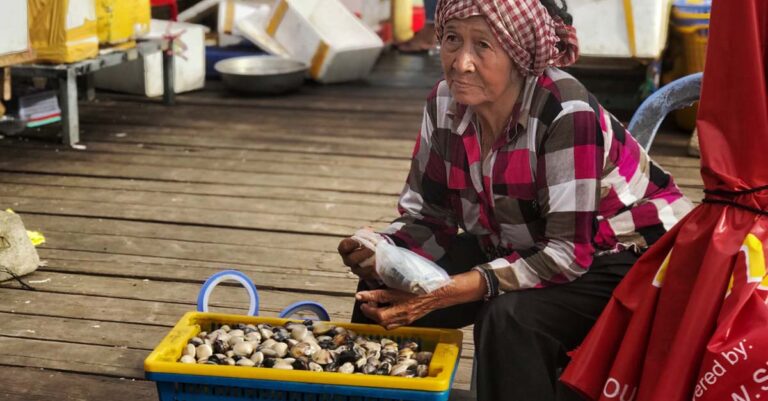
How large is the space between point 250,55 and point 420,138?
4.91m

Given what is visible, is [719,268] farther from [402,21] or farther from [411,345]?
[402,21]

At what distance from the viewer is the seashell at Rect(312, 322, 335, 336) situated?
1990 mm

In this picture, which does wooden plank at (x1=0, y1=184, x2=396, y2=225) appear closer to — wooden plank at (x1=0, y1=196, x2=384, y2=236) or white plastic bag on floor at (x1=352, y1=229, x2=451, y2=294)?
wooden plank at (x1=0, y1=196, x2=384, y2=236)

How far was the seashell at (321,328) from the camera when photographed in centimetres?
199

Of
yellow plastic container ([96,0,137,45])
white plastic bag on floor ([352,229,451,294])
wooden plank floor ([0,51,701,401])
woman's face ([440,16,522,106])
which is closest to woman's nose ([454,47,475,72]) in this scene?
woman's face ([440,16,522,106])

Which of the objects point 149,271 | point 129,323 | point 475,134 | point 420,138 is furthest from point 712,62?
point 149,271

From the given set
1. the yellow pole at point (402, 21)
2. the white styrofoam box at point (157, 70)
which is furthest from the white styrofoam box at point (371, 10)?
the white styrofoam box at point (157, 70)

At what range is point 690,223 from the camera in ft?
5.51

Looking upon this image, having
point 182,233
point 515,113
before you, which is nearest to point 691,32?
point 182,233

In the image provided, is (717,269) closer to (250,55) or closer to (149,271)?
(149,271)

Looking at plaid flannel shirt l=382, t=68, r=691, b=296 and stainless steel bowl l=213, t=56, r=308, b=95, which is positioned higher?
plaid flannel shirt l=382, t=68, r=691, b=296

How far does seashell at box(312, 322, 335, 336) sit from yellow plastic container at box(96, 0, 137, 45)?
340 centimetres

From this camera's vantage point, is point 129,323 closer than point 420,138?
No

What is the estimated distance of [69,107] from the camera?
5.02 m
